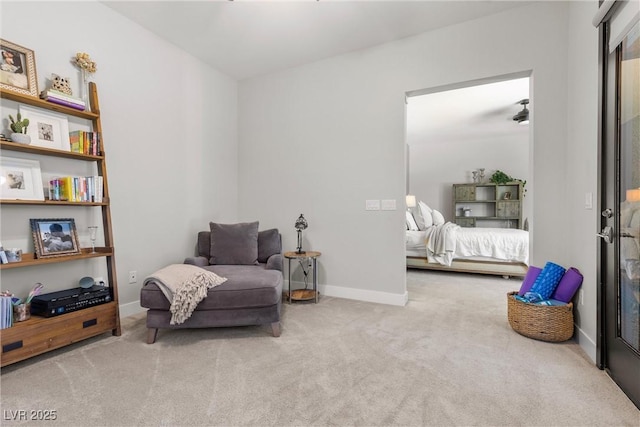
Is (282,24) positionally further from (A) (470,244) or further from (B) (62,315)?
(A) (470,244)

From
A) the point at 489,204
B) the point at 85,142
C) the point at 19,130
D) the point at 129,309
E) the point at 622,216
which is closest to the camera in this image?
the point at 622,216

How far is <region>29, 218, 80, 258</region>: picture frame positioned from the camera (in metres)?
2.12

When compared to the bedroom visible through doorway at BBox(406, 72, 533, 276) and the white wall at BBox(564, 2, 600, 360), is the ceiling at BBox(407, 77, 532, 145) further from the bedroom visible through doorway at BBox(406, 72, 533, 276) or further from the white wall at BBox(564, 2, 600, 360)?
the white wall at BBox(564, 2, 600, 360)

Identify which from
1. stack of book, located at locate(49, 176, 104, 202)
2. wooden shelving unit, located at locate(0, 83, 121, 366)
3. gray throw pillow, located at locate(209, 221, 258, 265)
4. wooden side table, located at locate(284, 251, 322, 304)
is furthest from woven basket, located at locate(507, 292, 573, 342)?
stack of book, located at locate(49, 176, 104, 202)

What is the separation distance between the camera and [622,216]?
1.64 m

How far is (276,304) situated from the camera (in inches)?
92.1

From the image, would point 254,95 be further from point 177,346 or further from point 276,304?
point 177,346

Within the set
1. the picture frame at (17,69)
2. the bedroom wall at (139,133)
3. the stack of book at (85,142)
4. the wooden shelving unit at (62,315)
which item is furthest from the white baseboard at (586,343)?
the picture frame at (17,69)

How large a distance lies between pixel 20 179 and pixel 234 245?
5.47ft

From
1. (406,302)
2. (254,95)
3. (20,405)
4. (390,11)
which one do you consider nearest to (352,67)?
(390,11)

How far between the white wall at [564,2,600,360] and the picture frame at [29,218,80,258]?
361cm

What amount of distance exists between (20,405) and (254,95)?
3579 millimetres

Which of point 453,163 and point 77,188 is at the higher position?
point 453,163

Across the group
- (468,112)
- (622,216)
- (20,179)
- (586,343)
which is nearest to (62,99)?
(20,179)
